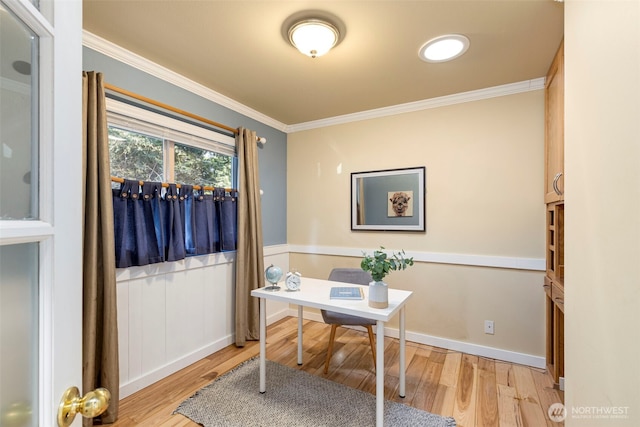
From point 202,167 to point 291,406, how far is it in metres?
2.05

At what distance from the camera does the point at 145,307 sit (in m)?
2.08

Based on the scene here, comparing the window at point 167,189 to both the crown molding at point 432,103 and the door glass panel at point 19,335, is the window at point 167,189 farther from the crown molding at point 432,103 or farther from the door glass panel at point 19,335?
the door glass panel at point 19,335

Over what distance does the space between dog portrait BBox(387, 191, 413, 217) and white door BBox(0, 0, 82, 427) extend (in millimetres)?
2661

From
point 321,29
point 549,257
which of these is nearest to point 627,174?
point 321,29

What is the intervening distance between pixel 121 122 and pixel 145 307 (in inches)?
52.4

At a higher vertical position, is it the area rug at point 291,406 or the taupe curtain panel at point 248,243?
the taupe curtain panel at point 248,243

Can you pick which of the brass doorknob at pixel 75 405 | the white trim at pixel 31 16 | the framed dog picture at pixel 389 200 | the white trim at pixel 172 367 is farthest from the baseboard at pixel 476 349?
the white trim at pixel 31 16

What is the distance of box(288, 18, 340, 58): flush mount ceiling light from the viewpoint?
1.63 m

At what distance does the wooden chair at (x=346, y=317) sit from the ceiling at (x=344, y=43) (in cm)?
165

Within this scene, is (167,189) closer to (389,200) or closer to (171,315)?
(171,315)

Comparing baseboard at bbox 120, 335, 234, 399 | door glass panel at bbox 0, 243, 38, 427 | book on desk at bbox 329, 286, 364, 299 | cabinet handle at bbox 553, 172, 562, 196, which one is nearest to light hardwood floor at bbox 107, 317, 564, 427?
baseboard at bbox 120, 335, 234, 399

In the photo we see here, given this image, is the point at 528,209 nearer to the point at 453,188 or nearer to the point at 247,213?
the point at 453,188

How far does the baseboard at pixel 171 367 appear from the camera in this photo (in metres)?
1.97

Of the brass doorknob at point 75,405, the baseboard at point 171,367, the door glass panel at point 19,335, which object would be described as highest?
the door glass panel at point 19,335
